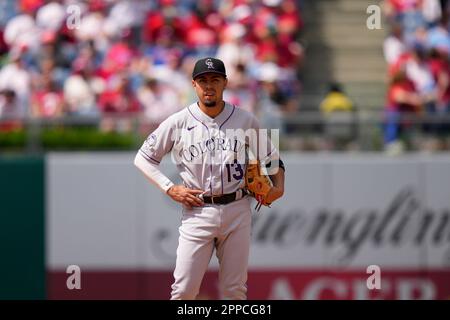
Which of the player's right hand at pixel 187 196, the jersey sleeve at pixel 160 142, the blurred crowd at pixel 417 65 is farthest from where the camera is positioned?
the blurred crowd at pixel 417 65

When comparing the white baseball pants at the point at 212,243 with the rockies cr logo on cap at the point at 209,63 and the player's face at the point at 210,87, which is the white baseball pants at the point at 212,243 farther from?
the rockies cr logo on cap at the point at 209,63

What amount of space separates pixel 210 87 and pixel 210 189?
70cm

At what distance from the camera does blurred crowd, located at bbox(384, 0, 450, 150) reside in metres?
13.2

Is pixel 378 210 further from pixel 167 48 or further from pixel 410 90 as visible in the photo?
pixel 167 48

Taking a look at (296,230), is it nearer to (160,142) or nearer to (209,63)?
(160,142)

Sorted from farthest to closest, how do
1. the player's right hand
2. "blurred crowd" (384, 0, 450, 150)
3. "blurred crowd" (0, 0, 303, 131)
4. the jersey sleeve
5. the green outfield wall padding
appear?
1. "blurred crowd" (0, 0, 303, 131)
2. the green outfield wall padding
3. "blurred crowd" (384, 0, 450, 150)
4. the jersey sleeve
5. the player's right hand

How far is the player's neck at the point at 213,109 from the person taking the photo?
25.4 feet

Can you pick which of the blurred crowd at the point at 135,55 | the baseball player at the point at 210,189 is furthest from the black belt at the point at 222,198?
the blurred crowd at the point at 135,55

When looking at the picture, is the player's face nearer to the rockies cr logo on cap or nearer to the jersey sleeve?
the rockies cr logo on cap

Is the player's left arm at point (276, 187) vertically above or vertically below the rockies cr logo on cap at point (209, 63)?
below

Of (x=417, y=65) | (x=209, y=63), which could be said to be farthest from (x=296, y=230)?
(x=209, y=63)

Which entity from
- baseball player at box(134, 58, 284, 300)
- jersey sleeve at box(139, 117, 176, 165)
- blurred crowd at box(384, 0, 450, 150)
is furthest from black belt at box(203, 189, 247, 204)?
blurred crowd at box(384, 0, 450, 150)

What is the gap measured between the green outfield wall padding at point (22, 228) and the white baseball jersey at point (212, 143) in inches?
227
